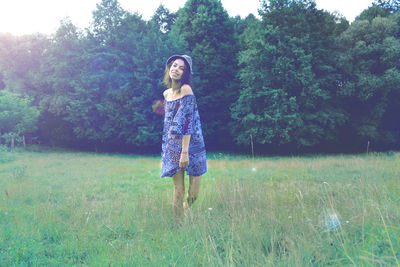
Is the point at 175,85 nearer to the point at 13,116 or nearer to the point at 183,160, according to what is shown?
the point at 183,160

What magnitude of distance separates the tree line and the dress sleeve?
1585 centimetres

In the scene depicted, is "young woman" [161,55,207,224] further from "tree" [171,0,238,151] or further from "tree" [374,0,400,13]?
"tree" [374,0,400,13]

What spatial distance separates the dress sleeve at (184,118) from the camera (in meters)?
3.49

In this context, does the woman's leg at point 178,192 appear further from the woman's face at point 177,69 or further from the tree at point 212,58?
the tree at point 212,58

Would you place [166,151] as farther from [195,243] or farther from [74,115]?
[74,115]

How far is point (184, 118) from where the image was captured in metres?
3.52

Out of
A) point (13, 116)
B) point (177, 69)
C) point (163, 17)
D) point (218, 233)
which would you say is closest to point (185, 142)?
point (177, 69)

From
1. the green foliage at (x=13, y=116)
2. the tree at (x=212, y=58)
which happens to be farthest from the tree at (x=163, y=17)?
the green foliage at (x=13, y=116)

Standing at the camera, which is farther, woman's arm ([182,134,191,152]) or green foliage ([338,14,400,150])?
green foliage ([338,14,400,150])

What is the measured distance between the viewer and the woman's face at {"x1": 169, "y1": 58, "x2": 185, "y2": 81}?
3.64 meters

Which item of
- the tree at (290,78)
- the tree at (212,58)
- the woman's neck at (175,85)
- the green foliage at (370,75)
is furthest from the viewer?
the tree at (212,58)

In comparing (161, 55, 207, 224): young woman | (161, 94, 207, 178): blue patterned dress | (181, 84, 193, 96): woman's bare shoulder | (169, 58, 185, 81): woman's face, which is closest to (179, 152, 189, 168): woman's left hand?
(161, 55, 207, 224): young woman

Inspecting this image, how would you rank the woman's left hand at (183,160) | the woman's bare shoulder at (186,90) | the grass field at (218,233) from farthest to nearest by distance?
the woman's bare shoulder at (186,90)
the woman's left hand at (183,160)
the grass field at (218,233)

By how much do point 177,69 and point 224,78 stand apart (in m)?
21.3
